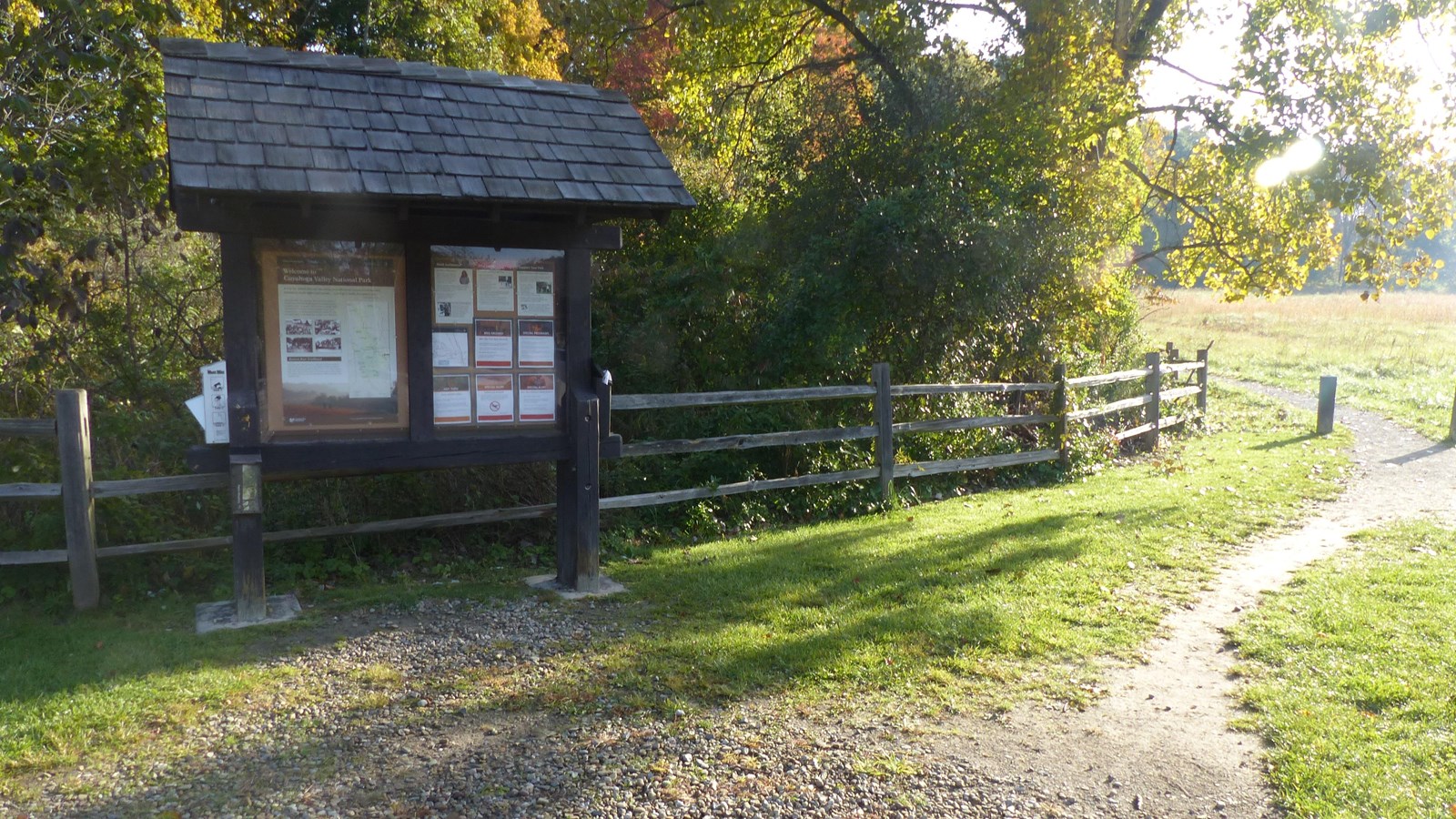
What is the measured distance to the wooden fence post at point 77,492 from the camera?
6.86 m

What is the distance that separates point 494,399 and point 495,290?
760mm

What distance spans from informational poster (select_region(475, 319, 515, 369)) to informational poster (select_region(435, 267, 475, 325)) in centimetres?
11

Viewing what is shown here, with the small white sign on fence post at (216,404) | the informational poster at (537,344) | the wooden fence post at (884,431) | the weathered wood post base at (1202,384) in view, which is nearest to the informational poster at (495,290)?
the informational poster at (537,344)

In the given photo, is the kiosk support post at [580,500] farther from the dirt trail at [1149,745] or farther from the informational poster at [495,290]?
the dirt trail at [1149,745]

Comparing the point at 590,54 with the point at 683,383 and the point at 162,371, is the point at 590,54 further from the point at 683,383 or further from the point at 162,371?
the point at 162,371

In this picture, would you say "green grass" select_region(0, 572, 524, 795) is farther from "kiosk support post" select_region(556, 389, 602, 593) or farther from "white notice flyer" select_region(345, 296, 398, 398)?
"white notice flyer" select_region(345, 296, 398, 398)

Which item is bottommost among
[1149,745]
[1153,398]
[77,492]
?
[1149,745]

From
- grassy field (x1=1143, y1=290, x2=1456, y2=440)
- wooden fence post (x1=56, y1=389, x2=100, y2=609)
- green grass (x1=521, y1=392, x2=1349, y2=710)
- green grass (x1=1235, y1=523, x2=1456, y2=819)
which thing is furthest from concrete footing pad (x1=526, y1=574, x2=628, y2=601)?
grassy field (x1=1143, y1=290, x2=1456, y2=440)

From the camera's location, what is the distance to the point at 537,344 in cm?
735

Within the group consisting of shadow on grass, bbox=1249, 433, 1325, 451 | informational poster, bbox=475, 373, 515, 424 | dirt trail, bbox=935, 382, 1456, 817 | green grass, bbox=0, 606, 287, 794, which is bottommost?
dirt trail, bbox=935, 382, 1456, 817

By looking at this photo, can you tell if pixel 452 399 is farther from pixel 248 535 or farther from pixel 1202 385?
pixel 1202 385

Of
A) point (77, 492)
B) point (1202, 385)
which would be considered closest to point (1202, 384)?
point (1202, 385)

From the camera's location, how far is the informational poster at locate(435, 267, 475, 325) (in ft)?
23.0

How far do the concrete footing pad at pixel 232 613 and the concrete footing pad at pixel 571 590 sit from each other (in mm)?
1688
